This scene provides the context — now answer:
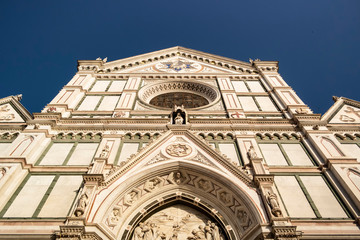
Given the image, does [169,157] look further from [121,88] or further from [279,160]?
[121,88]

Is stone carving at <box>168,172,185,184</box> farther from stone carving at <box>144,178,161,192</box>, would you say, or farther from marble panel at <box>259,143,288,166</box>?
marble panel at <box>259,143,288,166</box>

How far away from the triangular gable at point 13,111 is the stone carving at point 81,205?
570 cm

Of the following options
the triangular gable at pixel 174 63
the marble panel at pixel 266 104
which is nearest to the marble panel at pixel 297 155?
the marble panel at pixel 266 104

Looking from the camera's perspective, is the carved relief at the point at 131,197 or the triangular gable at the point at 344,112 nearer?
the carved relief at the point at 131,197

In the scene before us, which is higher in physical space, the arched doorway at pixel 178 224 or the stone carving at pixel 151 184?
the stone carving at pixel 151 184

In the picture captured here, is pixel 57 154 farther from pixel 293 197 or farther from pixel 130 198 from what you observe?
pixel 293 197

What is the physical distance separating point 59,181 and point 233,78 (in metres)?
10.9

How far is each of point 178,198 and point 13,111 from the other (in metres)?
8.28

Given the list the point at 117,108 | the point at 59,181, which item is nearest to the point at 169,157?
the point at 59,181

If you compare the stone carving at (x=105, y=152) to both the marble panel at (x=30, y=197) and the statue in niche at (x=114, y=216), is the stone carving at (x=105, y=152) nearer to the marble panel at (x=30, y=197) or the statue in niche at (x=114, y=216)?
the marble panel at (x=30, y=197)

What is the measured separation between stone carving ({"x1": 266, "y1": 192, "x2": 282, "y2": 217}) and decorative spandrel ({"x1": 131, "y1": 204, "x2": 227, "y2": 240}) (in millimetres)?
1567

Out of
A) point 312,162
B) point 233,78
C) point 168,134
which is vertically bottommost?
point 312,162

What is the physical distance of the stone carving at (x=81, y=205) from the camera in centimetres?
685

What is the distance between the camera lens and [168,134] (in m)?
10.4
